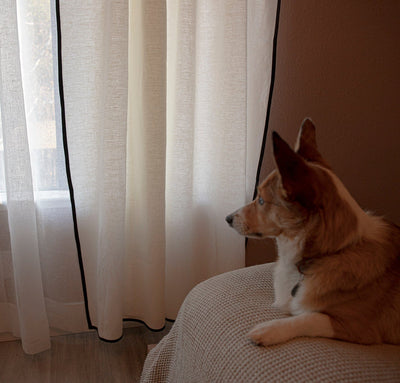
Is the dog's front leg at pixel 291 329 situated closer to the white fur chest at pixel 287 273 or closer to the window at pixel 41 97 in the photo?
the white fur chest at pixel 287 273

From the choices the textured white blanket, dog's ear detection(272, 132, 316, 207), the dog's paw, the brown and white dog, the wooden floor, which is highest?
dog's ear detection(272, 132, 316, 207)

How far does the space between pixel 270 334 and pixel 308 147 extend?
1.86ft

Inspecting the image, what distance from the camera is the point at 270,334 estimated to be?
916 mm

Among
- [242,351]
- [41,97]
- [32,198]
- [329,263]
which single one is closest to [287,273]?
[329,263]

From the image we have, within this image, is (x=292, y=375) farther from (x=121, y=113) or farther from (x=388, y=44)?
(x=388, y=44)

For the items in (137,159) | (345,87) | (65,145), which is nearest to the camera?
(65,145)

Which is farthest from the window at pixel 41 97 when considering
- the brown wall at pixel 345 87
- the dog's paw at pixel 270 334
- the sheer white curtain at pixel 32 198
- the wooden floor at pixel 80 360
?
the dog's paw at pixel 270 334

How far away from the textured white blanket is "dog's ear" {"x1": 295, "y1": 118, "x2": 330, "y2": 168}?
16.6 inches

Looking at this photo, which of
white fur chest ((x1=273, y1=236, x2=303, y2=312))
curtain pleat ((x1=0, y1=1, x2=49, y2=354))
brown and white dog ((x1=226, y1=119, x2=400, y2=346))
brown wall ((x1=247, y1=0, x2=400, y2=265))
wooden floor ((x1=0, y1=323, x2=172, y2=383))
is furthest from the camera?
brown wall ((x1=247, y1=0, x2=400, y2=265))

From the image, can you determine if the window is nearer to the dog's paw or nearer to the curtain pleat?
the curtain pleat

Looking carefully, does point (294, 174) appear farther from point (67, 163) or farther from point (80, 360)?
point (80, 360)

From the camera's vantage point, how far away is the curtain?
1.54 meters

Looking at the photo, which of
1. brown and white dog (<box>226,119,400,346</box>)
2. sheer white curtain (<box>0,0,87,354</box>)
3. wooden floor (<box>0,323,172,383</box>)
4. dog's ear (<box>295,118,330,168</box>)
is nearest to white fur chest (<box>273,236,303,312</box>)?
brown and white dog (<box>226,119,400,346</box>)

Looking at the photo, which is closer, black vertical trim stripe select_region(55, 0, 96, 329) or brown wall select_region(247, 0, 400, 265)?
black vertical trim stripe select_region(55, 0, 96, 329)
